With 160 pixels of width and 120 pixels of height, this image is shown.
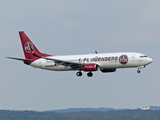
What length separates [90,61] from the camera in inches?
4476

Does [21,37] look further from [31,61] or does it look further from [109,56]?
[109,56]

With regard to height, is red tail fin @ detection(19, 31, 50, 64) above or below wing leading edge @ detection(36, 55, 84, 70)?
above

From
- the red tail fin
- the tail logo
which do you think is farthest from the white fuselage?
the tail logo

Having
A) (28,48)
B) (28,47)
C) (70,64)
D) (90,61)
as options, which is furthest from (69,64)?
(28,47)

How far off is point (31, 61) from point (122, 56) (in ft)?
87.5

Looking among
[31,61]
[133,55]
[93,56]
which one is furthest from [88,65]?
[31,61]

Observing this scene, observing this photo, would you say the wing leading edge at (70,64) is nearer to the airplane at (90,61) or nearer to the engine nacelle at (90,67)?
the airplane at (90,61)

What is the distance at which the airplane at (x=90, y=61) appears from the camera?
110 meters

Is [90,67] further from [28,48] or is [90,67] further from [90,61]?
[28,48]

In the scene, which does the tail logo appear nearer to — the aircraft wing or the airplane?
the airplane

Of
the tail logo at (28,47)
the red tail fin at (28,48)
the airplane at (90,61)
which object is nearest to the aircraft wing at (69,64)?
the airplane at (90,61)

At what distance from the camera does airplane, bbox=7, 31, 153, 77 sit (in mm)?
109500

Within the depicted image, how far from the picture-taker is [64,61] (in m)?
114

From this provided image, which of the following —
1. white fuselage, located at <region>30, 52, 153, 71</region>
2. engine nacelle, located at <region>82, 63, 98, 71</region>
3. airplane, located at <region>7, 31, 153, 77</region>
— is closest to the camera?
white fuselage, located at <region>30, 52, 153, 71</region>
